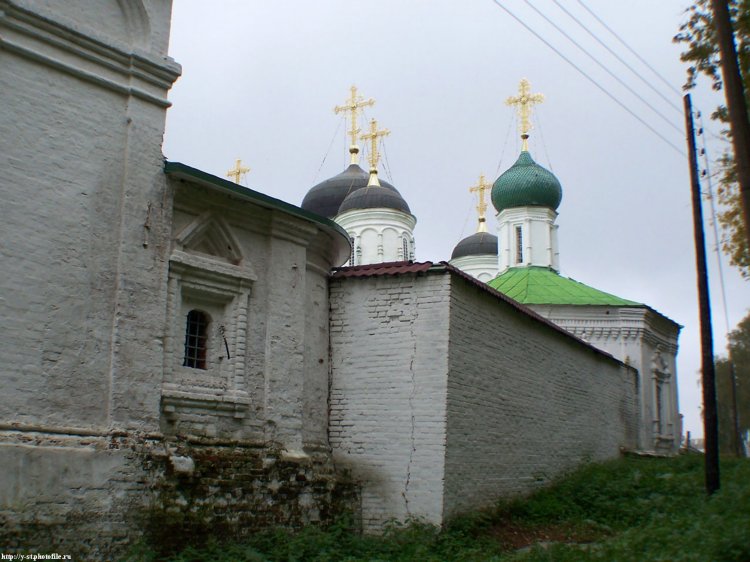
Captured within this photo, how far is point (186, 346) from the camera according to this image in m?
9.94

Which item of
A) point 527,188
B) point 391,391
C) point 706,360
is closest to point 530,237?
point 527,188

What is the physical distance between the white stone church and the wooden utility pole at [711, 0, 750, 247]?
14.5 ft

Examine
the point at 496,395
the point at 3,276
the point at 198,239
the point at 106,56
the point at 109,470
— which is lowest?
the point at 109,470

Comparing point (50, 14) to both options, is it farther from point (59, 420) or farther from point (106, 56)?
Answer: point (59, 420)

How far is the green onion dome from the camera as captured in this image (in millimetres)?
26984

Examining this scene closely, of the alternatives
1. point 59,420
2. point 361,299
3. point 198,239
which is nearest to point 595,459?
point 361,299

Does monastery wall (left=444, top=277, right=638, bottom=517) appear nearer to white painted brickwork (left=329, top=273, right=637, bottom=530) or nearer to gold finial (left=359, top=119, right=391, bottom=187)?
white painted brickwork (left=329, top=273, right=637, bottom=530)

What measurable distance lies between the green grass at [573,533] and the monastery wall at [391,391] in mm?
475

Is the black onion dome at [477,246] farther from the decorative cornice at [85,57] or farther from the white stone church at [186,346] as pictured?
the decorative cornice at [85,57]

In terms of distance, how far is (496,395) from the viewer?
494 inches

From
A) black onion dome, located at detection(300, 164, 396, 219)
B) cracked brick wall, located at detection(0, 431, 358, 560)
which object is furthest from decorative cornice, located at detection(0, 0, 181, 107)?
black onion dome, located at detection(300, 164, 396, 219)

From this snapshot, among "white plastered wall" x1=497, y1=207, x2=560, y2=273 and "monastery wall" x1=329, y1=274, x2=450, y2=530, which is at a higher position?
"white plastered wall" x1=497, y1=207, x2=560, y2=273

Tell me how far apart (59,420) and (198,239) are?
281cm

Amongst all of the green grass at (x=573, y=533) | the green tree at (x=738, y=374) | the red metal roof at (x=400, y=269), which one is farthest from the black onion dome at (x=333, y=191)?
the red metal roof at (x=400, y=269)
